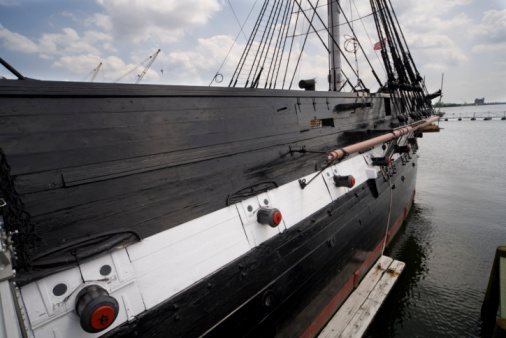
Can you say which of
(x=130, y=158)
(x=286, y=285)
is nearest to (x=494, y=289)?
(x=286, y=285)

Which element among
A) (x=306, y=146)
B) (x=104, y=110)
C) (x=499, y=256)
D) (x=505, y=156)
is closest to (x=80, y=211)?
(x=104, y=110)

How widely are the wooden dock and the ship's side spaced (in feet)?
1.44

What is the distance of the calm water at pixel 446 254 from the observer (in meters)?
5.99

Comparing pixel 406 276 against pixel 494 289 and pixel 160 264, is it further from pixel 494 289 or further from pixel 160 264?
pixel 160 264

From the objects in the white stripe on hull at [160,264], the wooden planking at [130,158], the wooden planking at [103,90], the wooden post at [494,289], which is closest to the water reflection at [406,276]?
the wooden post at [494,289]

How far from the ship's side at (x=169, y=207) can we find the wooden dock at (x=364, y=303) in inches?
17.3

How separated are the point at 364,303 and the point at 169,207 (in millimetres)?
5304

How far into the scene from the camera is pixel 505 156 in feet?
71.2

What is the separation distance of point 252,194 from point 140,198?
1.65 m

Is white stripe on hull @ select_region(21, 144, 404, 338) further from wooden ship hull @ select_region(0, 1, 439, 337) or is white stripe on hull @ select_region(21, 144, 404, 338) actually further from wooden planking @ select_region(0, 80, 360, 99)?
wooden planking @ select_region(0, 80, 360, 99)

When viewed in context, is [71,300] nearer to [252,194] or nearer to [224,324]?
[224,324]

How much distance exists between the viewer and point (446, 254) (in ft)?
29.0

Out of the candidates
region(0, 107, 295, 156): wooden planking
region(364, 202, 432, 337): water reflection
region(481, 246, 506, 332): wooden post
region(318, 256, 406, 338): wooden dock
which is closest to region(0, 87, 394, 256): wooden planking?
region(0, 107, 295, 156): wooden planking

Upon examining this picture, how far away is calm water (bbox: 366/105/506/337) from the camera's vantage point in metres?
5.99
